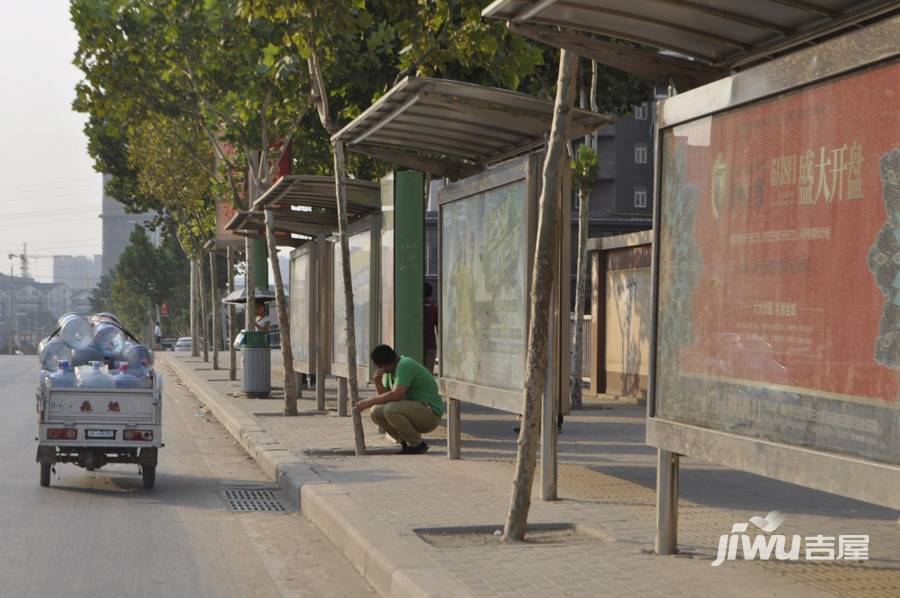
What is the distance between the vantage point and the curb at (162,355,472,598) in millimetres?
7250

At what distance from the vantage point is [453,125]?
41.4ft

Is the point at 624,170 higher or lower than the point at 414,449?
higher

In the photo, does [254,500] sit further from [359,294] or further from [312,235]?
[312,235]

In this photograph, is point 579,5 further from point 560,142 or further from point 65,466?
point 65,466

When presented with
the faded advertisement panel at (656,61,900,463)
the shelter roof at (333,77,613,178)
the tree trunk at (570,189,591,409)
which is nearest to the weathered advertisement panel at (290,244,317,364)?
the tree trunk at (570,189,591,409)

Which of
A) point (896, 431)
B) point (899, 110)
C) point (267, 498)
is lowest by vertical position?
point (267, 498)

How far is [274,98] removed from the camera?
22422 millimetres

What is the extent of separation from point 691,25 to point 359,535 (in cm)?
383

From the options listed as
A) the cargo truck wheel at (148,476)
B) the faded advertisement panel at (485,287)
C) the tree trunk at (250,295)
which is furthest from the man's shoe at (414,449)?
the tree trunk at (250,295)

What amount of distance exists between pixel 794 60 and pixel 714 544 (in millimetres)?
3239

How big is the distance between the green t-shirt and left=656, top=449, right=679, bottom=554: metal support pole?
6518 millimetres

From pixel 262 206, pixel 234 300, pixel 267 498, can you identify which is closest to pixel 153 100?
pixel 262 206

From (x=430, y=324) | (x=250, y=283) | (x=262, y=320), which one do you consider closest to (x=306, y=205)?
(x=430, y=324)

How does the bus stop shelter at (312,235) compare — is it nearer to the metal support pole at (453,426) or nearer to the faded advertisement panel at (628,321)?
the metal support pole at (453,426)
